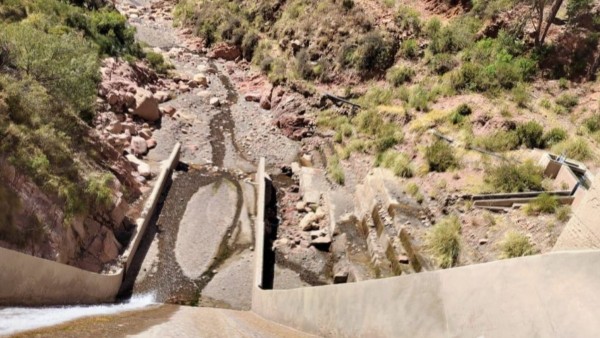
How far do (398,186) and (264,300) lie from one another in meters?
6.03

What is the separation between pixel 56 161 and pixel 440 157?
38.1 ft

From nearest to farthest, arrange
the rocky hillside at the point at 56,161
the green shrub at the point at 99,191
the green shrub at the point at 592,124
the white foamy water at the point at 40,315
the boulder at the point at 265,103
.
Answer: the white foamy water at the point at 40,315 → the rocky hillside at the point at 56,161 → the green shrub at the point at 99,191 → the green shrub at the point at 592,124 → the boulder at the point at 265,103

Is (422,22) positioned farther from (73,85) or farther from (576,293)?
(576,293)

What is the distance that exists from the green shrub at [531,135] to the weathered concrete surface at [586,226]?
33.5 ft

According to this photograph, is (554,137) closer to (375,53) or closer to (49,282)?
(375,53)

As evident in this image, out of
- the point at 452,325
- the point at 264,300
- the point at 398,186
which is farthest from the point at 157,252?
the point at 452,325

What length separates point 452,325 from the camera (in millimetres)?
5418

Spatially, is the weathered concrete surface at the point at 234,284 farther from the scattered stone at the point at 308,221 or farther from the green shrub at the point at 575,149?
the green shrub at the point at 575,149

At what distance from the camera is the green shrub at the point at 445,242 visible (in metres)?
10.8

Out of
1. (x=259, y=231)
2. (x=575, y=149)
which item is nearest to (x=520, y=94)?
(x=575, y=149)

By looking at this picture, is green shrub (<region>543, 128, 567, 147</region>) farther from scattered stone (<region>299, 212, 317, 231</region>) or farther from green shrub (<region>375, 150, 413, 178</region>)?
scattered stone (<region>299, 212, 317, 231</region>)

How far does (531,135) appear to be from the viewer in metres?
14.7

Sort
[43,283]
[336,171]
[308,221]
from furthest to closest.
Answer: [336,171], [308,221], [43,283]

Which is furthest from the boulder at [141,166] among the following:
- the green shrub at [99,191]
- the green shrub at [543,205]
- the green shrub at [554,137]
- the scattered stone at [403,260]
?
the green shrub at [554,137]
